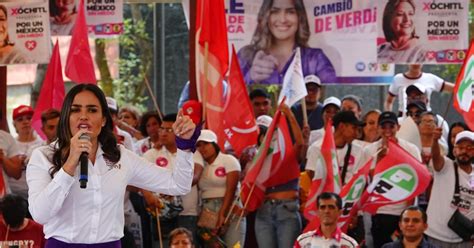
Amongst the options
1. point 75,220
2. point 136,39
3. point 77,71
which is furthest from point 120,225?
point 136,39

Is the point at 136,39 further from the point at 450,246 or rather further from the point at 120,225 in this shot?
the point at 120,225

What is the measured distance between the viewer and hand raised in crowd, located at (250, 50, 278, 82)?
1437 centimetres

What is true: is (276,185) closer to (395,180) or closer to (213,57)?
(395,180)

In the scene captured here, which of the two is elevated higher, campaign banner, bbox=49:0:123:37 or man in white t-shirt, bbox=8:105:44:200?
campaign banner, bbox=49:0:123:37

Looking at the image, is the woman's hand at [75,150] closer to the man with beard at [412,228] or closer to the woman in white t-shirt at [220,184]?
the man with beard at [412,228]

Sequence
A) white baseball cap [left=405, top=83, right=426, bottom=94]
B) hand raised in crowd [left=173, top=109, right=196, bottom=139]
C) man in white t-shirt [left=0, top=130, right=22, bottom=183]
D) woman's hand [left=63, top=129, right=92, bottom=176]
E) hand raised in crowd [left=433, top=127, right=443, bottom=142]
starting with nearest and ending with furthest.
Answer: woman's hand [left=63, top=129, right=92, bottom=176]
hand raised in crowd [left=173, top=109, right=196, bottom=139]
hand raised in crowd [left=433, top=127, right=443, bottom=142]
man in white t-shirt [left=0, top=130, right=22, bottom=183]
white baseball cap [left=405, top=83, right=426, bottom=94]

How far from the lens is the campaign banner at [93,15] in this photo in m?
14.7

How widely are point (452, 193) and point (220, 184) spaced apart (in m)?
2.24

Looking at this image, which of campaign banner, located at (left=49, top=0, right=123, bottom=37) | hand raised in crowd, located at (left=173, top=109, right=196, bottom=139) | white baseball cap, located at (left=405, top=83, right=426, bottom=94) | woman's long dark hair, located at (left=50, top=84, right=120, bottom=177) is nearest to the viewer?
woman's long dark hair, located at (left=50, top=84, right=120, bottom=177)

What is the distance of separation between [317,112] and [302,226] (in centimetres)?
164

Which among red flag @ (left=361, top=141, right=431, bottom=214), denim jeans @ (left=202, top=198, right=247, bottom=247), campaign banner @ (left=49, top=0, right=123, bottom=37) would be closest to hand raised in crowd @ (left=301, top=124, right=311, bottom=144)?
red flag @ (left=361, top=141, right=431, bottom=214)

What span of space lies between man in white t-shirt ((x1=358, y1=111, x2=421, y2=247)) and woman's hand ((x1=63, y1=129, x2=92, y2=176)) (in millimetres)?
6485

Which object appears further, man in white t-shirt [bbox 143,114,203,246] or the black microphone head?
man in white t-shirt [bbox 143,114,203,246]

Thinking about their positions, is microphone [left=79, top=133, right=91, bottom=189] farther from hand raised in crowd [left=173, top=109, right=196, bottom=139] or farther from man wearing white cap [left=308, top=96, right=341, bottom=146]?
man wearing white cap [left=308, top=96, right=341, bottom=146]
